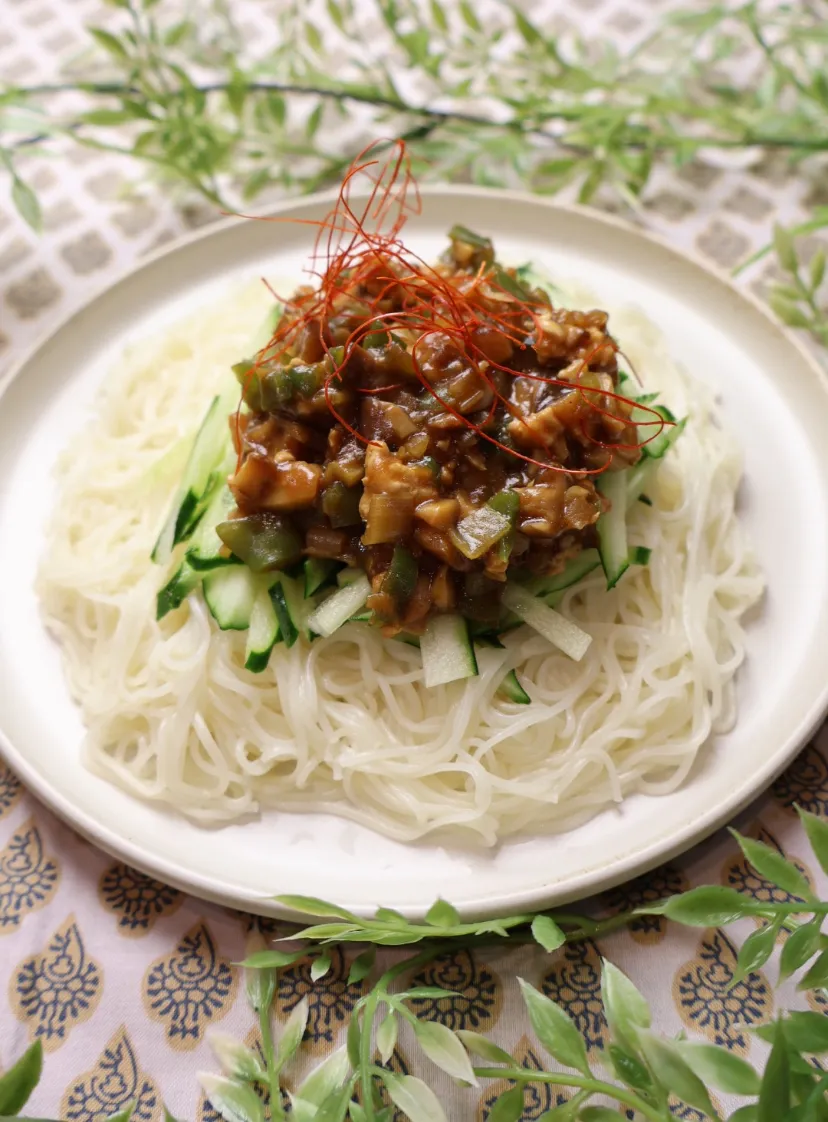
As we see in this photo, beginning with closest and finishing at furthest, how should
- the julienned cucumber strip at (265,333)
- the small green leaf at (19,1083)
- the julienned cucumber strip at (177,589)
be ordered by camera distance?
the small green leaf at (19,1083)
the julienned cucumber strip at (177,589)
the julienned cucumber strip at (265,333)

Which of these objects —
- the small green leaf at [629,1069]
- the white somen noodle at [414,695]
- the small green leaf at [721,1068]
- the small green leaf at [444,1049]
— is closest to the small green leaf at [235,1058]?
the small green leaf at [444,1049]

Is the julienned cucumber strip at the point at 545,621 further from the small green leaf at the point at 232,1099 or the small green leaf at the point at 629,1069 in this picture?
the small green leaf at the point at 232,1099

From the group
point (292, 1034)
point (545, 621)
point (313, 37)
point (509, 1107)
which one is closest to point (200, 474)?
point (545, 621)

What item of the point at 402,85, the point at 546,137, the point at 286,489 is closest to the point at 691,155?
the point at 546,137

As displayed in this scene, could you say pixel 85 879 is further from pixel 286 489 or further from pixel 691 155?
pixel 691 155

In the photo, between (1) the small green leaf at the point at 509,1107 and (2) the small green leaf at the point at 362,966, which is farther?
(2) the small green leaf at the point at 362,966

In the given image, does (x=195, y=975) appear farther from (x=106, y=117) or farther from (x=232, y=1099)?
(x=106, y=117)
